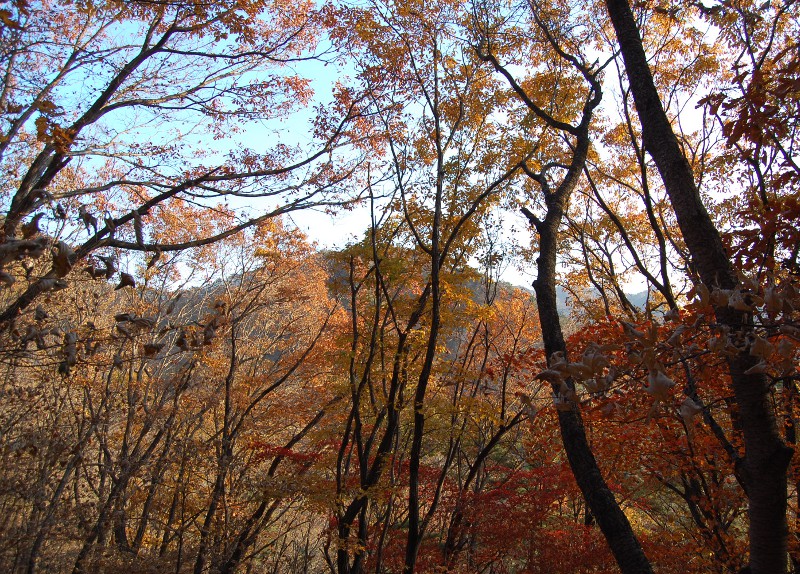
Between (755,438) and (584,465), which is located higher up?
(755,438)

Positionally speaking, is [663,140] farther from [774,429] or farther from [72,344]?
[72,344]

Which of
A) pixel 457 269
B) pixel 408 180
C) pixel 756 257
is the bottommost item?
pixel 756 257

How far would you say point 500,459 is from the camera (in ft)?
51.0

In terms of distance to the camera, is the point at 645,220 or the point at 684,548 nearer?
the point at 684,548

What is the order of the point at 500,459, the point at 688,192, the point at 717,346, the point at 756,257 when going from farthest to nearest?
1. the point at 500,459
2. the point at 756,257
3. the point at 688,192
4. the point at 717,346

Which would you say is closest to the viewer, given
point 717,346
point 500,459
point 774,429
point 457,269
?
point 717,346

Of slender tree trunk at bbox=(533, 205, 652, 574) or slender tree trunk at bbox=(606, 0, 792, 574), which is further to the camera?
slender tree trunk at bbox=(533, 205, 652, 574)

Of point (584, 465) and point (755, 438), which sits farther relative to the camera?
point (584, 465)

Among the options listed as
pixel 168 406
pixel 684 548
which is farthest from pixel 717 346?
pixel 168 406

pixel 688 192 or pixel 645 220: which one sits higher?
pixel 645 220

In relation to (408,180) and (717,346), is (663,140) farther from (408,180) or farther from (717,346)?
(408,180)

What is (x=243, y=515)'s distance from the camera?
9508 mm

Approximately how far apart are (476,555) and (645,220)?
7.84 meters

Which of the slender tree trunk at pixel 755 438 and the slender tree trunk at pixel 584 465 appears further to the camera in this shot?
the slender tree trunk at pixel 584 465
